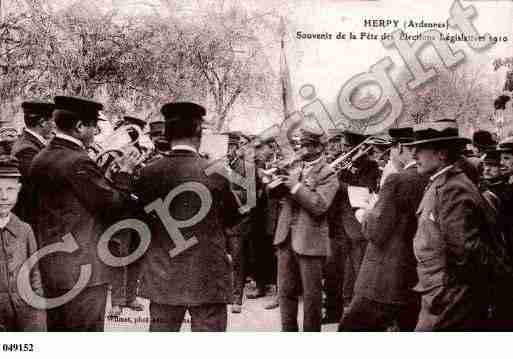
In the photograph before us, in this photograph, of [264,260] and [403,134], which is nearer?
[403,134]

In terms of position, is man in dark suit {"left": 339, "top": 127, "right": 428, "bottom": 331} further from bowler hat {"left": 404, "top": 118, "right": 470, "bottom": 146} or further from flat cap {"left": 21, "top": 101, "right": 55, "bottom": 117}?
flat cap {"left": 21, "top": 101, "right": 55, "bottom": 117}

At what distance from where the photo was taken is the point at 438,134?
3.77 m

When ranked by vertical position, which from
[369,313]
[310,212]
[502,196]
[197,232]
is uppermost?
[502,196]

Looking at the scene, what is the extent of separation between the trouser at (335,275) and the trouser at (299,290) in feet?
3.41

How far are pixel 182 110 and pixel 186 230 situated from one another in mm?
759

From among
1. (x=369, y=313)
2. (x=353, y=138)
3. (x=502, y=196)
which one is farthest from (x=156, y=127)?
(x=502, y=196)

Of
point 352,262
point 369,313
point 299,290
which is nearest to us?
point 369,313

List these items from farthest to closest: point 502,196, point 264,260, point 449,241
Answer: point 264,260, point 502,196, point 449,241

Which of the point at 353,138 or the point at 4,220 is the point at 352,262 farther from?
the point at 4,220

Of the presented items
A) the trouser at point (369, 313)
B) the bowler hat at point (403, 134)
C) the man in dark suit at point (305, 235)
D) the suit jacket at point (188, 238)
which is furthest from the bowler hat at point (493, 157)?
the suit jacket at point (188, 238)

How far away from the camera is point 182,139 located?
3.71 meters

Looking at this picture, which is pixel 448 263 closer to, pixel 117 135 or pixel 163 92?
pixel 117 135

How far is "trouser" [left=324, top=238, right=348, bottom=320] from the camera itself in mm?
5594

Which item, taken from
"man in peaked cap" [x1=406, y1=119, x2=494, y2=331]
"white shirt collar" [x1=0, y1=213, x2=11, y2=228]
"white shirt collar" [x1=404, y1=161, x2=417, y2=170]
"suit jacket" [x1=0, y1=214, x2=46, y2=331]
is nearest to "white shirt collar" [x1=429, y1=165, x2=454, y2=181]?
"man in peaked cap" [x1=406, y1=119, x2=494, y2=331]
